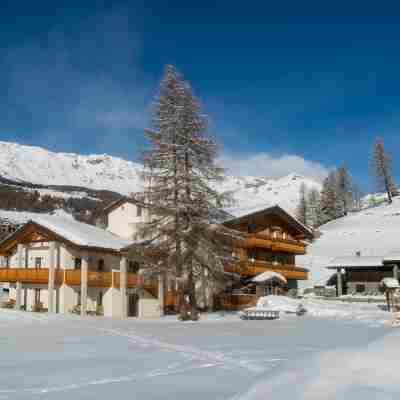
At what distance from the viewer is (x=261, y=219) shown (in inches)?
1886

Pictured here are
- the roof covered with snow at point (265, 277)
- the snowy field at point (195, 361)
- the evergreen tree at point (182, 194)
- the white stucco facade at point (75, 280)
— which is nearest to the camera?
the snowy field at point (195, 361)

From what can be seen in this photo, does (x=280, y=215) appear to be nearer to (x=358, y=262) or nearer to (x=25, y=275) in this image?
(x=358, y=262)

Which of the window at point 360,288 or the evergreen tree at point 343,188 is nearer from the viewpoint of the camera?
the window at point 360,288

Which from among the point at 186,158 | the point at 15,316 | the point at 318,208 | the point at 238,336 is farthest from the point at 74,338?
the point at 318,208

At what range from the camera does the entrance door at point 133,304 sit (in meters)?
38.8

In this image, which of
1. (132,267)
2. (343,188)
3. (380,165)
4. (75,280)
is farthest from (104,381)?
(343,188)

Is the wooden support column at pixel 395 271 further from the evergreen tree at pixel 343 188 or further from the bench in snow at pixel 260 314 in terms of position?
the evergreen tree at pixel 343 188

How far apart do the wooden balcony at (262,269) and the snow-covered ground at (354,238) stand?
14.9 meters

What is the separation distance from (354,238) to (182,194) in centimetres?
5952

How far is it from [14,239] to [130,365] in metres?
27.7

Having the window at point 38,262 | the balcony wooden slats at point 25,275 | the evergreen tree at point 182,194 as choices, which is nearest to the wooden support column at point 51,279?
the balcony wooden slats at point 25,275

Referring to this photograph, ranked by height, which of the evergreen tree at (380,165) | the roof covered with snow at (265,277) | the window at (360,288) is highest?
the evergreen tree at (380,165)

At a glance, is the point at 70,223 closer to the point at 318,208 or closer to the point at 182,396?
the point at 182,396

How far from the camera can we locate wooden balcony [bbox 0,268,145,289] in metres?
35.1
